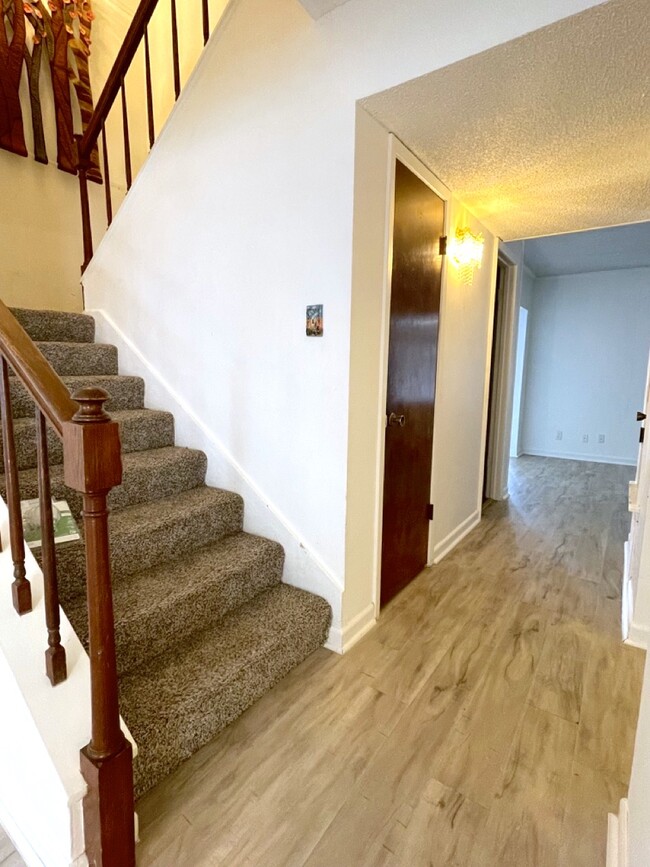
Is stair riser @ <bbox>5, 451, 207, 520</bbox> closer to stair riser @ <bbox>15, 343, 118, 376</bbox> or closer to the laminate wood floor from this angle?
stair riser @ <bbox>15, 343, 118, 376</bbox>

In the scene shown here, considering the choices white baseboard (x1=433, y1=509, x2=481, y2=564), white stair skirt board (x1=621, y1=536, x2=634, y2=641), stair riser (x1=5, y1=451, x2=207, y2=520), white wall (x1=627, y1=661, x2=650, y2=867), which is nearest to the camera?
white wall (x1=627, y1=661, x2=650, y2=867)

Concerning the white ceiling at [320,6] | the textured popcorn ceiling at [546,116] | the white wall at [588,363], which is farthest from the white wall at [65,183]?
the white wall at [588,363]

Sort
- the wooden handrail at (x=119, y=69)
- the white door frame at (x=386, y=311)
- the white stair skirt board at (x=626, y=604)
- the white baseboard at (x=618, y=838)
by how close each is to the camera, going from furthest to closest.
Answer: the wooden handrail at (x=119, y=69), the white stair skirt board at (x=626, y=604), the white door frame at (x=386, y=311), the white baseboard at (x=618, y=838)

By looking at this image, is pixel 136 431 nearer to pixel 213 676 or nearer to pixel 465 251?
pixel 213 676

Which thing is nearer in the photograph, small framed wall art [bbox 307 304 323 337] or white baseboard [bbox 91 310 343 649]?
small framed wall art [bbox 307 304 323 337]

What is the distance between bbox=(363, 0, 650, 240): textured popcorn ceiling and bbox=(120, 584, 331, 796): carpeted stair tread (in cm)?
199

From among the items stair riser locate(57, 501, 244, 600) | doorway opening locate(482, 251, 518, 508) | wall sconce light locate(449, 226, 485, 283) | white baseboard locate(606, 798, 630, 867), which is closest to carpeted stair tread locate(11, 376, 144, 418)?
stair riser locate(57, 501, 244, 600)

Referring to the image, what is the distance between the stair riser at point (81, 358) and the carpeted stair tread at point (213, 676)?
1559 mm

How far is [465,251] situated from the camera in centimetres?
259

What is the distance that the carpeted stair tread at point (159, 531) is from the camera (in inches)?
59.6

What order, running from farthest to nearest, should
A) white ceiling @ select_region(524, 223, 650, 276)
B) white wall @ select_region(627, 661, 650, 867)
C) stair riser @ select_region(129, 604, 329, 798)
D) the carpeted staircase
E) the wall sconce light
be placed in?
white ceiling @ select_region(524, 223, 650, 276), the wall sconce light, the carpeted staircase, stair riser @ select_region(129, 604, 329, 798), white wall @ select_region(627, 661, 650, 867)

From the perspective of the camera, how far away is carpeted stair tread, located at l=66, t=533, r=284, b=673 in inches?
57.3

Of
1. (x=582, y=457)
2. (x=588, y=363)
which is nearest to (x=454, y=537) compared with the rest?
(x=582, y=457)

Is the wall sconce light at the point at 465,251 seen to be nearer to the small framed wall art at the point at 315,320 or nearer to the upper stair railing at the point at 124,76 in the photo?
the small framed wall art at the point at 315,320
